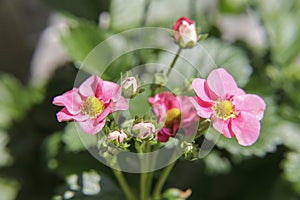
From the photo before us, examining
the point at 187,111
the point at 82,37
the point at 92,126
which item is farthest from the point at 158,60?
the point at 92,126

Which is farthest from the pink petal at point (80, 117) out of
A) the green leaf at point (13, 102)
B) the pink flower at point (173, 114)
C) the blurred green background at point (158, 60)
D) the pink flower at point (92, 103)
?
the green leaf at point (13, 102)

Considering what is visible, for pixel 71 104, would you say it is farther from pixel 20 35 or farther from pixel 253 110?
pixel 20 35

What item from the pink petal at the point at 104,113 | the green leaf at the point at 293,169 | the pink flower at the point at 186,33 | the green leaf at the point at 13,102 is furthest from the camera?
the green leaf at the point at 13,102

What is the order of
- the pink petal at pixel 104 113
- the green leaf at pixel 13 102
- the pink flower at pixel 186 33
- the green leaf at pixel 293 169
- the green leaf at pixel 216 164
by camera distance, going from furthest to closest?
1. the green leaf at pixel 13 102
2. the green leaf at pixel 216 164
3. the green leaf at pixel 293 169
4. the pink flower at pixel 186 33
5. the pink petal at pixel 104 113

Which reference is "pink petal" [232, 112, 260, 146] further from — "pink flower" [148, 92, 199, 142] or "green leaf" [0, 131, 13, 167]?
"green leaf" [0, 131, 13, 167]

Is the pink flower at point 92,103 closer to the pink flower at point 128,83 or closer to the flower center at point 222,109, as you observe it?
the pink flower at point 128,83

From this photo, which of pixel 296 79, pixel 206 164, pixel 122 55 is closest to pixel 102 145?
pixel 122 55
